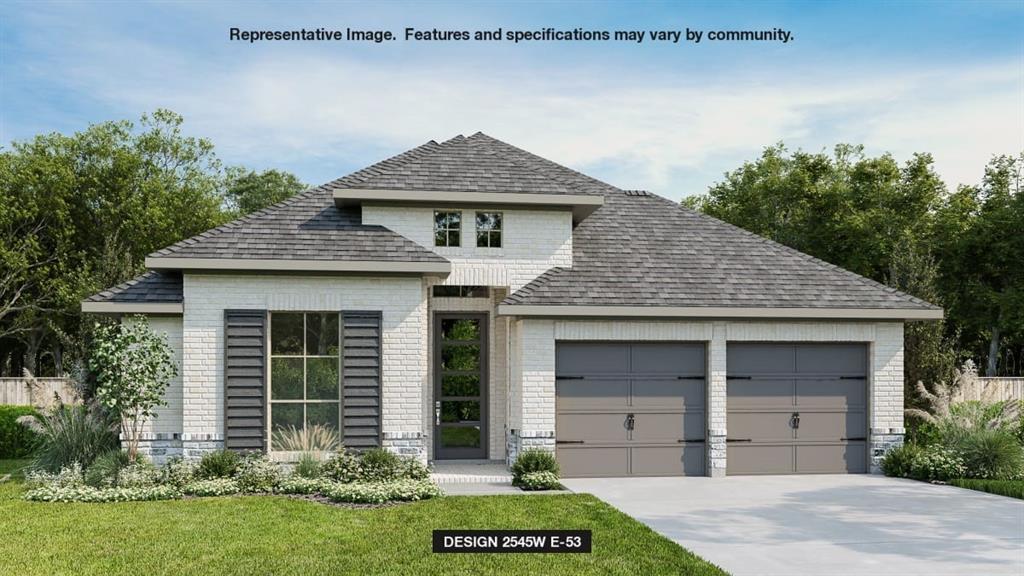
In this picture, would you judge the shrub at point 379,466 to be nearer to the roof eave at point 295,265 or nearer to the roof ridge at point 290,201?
the roof eave at point 295,265

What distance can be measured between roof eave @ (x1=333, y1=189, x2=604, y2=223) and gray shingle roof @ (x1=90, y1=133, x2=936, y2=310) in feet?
0.46

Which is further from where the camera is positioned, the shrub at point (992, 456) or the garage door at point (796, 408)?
the garage door at point (796, 408)

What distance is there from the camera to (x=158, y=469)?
1324cm

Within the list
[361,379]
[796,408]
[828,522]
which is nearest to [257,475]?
[361,379]

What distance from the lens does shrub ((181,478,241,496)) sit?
12.5 meters

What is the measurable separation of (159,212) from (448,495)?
2997cm

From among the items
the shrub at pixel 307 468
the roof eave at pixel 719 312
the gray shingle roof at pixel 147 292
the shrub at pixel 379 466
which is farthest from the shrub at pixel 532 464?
the gray shingle roof at pixel 147 292

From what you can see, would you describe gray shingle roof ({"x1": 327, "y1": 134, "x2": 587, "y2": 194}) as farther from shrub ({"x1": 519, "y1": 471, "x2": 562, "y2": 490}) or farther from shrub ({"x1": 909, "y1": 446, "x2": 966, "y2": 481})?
shrub ({"x1": 909, "y1": 446, "x2": 966, "y2": 481})

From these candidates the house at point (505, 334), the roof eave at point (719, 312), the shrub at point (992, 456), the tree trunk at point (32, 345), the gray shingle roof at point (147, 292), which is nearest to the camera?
the house at point (505, 334)

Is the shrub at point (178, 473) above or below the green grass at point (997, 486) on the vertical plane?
above

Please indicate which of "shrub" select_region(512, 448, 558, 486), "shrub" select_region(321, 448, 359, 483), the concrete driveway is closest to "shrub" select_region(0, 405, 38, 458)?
"shrub" select_region(321, 448, 359, 483)

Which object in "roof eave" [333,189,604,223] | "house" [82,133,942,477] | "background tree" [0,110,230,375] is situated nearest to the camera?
"house" [82,133,942,477]

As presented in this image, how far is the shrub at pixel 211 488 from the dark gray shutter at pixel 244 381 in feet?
3.55

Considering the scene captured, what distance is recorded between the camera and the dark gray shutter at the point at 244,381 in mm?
13797
